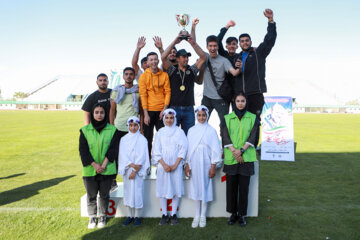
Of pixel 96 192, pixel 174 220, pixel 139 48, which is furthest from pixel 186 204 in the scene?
pixel 139 48

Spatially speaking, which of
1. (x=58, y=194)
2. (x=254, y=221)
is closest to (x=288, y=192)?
(x=254, y=221)

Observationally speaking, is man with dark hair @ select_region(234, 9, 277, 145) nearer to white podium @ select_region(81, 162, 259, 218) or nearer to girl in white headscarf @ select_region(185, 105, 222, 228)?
girl in white headscarf @ select_region(185, 105, 222, 228)

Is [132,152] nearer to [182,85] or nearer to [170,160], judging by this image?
[170,160]

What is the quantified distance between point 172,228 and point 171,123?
140 cm

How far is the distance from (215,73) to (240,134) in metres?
1.24

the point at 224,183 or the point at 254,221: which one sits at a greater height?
the point at 224,183

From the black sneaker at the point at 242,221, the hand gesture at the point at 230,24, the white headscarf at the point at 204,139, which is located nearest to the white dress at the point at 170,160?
the white headscarf at the point at 204,139

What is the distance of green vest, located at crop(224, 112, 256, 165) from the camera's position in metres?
3.62

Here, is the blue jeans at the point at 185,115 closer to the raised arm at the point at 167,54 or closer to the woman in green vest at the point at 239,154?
the raised arm at the point at 167,54

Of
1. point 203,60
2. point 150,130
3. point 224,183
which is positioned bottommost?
point 224,183

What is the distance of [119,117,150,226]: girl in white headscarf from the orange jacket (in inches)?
25.8

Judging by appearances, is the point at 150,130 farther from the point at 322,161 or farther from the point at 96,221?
the point at 322,161

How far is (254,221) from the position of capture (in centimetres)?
376

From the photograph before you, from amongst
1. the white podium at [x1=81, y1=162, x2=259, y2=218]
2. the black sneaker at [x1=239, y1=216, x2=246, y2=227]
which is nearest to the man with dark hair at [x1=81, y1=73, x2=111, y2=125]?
the white podium at [x1=81, y1=162, x2=259, y2=218]
